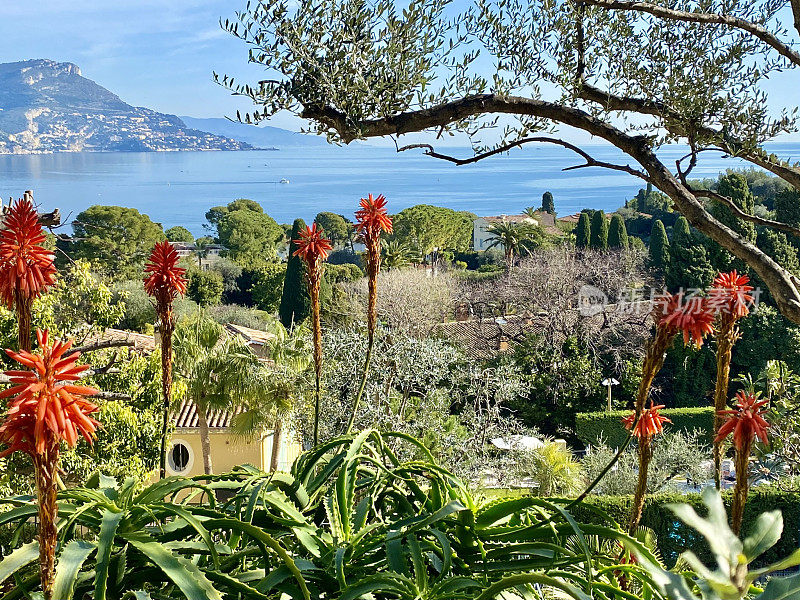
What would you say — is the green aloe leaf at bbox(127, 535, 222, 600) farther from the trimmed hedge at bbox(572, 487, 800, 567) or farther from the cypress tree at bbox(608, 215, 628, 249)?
the cypress tree at bbox(608, 215, 628, 249)

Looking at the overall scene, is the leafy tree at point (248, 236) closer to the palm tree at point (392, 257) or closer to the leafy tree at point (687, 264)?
the palm tree at point (392, 257)

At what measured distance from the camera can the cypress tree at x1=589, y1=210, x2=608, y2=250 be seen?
3014 cm

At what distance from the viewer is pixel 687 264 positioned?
68.9 feet

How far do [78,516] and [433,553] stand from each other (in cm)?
42

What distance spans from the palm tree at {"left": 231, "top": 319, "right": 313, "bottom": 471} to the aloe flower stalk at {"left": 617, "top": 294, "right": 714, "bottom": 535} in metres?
10.9

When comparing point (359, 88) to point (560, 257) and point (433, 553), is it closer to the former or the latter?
point (433, 553)

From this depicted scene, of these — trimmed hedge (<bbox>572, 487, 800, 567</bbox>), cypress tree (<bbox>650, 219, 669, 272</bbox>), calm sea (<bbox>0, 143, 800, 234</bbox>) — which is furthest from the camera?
calm sea (<bbox>0, 143, 800, 234</bbox>)

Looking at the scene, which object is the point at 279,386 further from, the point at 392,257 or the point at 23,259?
the point at 392,257

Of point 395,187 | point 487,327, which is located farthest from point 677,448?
point 395,187

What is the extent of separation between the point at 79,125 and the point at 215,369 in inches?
6726

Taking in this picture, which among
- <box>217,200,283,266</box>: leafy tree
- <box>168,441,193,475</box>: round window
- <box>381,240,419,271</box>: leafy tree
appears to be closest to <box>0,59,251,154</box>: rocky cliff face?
<box>217,200,283,266</box>: leafy tree

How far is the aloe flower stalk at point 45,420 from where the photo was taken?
2.01ft

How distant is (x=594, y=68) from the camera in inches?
102

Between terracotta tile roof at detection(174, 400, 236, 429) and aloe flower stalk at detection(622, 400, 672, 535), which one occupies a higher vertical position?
aloe flower stalk at detection(622, 400, 672, 535)
